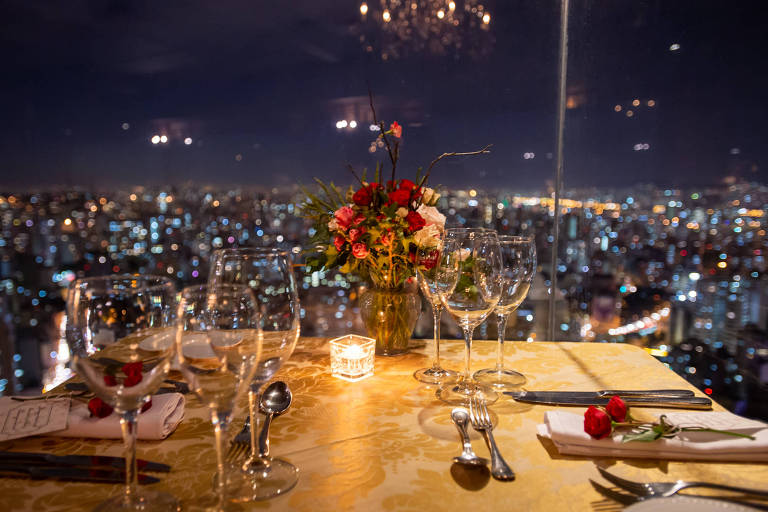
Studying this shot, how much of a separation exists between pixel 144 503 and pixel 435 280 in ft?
2.25

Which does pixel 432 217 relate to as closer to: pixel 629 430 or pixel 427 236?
pixel 427 236

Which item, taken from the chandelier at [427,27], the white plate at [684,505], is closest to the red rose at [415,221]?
the white plate at [684,505]

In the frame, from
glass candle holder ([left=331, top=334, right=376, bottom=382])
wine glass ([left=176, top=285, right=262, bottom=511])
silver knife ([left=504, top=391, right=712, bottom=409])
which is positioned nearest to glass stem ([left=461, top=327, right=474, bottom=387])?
silver knife ([left=504, top=391, right=712, bottom=409])

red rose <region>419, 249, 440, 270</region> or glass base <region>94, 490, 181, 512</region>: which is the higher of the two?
red rose <region>419, 249, 440, 270</region>

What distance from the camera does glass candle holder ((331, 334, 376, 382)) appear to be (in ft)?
3.92

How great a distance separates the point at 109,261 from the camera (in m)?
2.79

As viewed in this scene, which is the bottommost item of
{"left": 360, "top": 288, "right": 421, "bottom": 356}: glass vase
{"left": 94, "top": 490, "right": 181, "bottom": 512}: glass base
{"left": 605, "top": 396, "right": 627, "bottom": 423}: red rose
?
{"left": 94, "top": 490, "right": 181, "bottom": 512}: glass base

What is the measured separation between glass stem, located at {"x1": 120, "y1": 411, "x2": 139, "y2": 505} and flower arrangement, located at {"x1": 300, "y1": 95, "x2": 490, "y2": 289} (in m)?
0.73

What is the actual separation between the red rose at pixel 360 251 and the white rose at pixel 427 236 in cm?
14

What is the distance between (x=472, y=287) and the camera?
3.63 feet

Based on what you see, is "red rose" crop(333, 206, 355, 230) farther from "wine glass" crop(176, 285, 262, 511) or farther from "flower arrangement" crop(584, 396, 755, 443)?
"flower arrangement" crop(584, 396, 755, 443)

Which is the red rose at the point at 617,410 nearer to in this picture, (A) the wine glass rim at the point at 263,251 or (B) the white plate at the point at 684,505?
(B) the white plate at the point at 684,505

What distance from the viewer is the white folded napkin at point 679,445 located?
796 millimetres

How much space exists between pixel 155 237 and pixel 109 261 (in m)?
0.28
